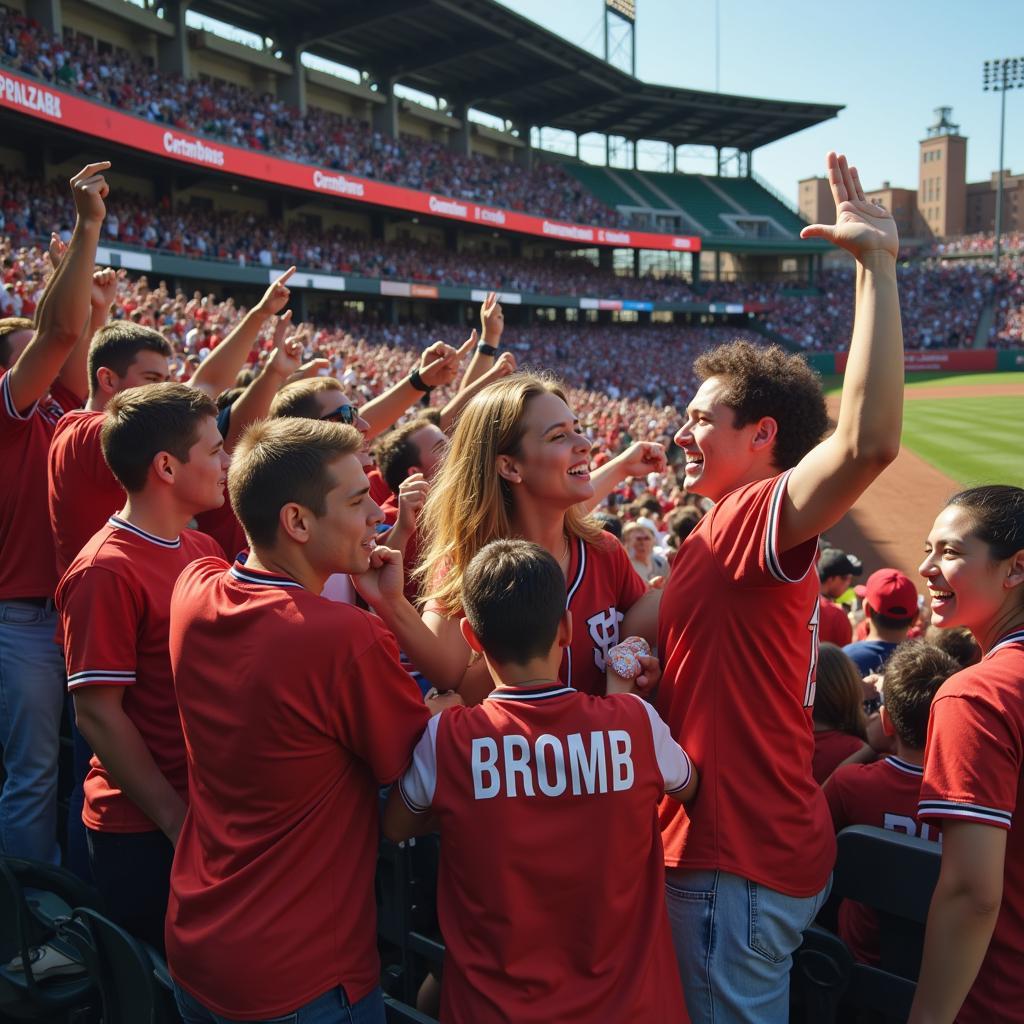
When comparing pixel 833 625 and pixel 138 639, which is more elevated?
pixel 138 639

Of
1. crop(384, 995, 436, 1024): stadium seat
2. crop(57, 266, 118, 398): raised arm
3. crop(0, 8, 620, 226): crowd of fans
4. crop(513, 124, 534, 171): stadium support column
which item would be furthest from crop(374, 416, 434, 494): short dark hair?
crop(513, 124, 534, 171): stadium support column

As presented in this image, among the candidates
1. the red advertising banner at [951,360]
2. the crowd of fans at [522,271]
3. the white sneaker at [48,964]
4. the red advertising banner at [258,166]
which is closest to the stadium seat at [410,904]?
the white sneaker at [48,964]

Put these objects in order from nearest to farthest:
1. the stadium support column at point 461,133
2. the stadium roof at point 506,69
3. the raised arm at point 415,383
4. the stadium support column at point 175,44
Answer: the raised arm at point 415,383
the stadium support column at point 175,44
the stadium roof at point 506,69
the stadium support column at point 461,133

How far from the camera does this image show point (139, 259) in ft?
82.3

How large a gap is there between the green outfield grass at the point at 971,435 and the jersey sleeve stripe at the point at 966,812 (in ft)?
53.0

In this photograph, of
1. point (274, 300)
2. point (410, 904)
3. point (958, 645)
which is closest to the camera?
point (410, 904)

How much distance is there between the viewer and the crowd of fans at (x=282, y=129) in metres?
24.6

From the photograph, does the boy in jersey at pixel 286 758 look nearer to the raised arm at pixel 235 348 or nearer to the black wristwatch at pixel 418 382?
the raised arm at pixel 235 348

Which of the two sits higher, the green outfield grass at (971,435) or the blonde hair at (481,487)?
the blonde hair at (481,487)

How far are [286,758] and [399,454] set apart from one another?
2535 mm

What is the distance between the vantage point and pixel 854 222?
189 centimetres

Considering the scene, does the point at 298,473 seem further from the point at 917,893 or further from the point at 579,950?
the point at 917,893

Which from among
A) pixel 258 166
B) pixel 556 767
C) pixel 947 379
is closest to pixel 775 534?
pixel 556 767

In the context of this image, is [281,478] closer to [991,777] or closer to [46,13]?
[991,777]
